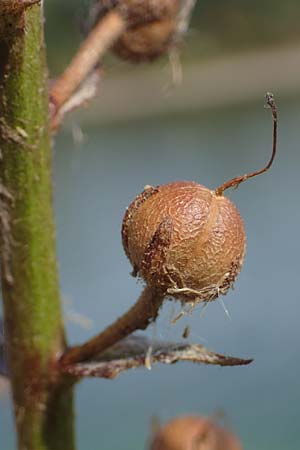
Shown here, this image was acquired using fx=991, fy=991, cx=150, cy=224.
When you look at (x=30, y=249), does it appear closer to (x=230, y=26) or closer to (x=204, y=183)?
(x=204, y=183)

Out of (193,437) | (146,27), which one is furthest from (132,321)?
(146,27)

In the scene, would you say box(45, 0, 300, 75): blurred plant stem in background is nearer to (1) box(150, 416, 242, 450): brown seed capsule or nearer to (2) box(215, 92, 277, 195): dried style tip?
(1) box(150, 416, 242, 450): brown seed capsule

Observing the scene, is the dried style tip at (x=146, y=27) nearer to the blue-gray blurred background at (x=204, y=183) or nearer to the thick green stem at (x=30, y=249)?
the blue-gray blurred background at (x=204, y=183)

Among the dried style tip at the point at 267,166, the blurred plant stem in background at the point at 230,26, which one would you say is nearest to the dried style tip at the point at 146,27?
the dried style tip at the point at 267,166

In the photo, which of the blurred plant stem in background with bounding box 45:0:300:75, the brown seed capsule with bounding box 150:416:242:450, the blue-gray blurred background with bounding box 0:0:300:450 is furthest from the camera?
the blurred plant stem in background with bounding box 45:0:300:75

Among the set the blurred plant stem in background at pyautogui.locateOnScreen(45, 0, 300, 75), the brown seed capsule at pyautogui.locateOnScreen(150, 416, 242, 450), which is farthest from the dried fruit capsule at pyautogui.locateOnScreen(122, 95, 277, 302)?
the blurred plant stem in background at pyautogui.locateOnScreen(45, 0, 300, 75)

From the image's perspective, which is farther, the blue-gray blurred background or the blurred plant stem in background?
the blurred plant stem in background
